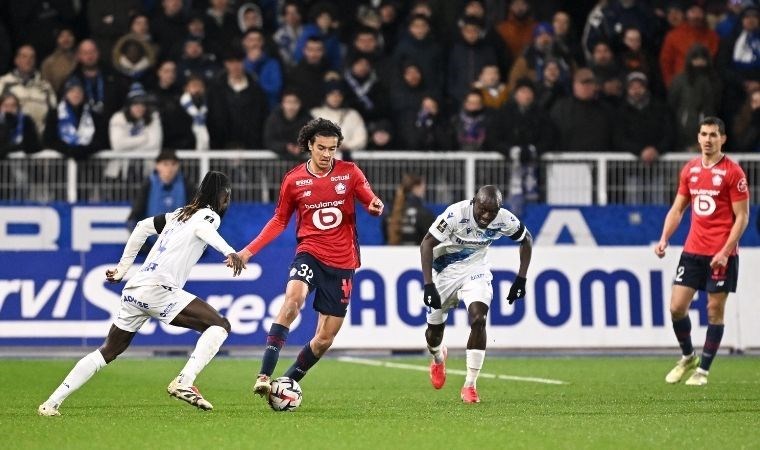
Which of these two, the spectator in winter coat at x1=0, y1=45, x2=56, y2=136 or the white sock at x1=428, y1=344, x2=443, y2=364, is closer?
the white sock at x1=428, y1=344, x2=443, y2=364

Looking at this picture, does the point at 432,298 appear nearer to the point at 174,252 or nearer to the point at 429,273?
the point at 429,273

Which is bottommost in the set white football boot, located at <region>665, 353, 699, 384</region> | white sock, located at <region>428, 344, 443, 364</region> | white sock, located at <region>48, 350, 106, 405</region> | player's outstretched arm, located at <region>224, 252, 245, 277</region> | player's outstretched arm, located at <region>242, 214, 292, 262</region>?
white football boot, located at <region>665, 353, 699, 384</region>

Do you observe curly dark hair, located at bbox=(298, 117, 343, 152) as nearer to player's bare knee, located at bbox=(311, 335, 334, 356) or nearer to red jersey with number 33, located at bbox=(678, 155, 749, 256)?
player's bare knee, located at bbox=(311, 335, 334, 356)

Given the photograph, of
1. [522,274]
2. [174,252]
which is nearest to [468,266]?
[522,274]

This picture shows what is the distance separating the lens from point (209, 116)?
22375mm

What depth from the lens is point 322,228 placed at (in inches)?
512

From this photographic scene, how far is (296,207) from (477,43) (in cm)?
1069

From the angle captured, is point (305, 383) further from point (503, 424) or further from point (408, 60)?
point (408, 60)

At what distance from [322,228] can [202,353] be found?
1.52 meters

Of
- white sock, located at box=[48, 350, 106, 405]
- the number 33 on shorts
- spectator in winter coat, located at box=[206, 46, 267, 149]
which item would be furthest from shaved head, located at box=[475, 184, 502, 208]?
spectator in winter coat, located at box=[206, 46, 267, 149]

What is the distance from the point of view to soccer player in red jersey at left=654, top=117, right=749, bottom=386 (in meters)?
15.3

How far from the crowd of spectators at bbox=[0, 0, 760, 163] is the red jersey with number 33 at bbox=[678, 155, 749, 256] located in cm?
676

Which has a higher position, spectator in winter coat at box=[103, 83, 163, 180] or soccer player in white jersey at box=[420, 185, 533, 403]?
spectator in winter coat at box=[103, 83, 163, 180]

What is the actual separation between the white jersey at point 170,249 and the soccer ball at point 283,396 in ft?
3.75
